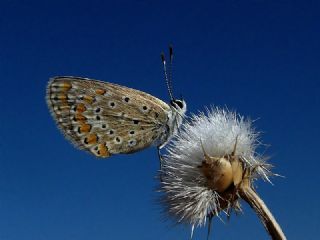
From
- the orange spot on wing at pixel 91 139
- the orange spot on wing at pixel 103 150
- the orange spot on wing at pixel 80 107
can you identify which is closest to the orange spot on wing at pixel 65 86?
the orange spot on wing at pixel 80 107

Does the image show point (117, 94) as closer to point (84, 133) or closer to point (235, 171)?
point (84, 133)

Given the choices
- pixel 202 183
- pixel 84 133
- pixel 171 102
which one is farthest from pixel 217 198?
pixel 84 133

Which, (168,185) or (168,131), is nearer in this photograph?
(168,185)

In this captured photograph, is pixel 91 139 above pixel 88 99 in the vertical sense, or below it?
below

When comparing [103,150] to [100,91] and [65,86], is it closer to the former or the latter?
[100,91]

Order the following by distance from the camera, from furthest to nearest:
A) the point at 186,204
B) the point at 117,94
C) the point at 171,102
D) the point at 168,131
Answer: the point at 117,94 → the point at 171,102 → the point at 168,131 → the point at 186,204

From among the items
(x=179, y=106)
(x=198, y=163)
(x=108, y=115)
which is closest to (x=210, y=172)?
(x=198, y=163)

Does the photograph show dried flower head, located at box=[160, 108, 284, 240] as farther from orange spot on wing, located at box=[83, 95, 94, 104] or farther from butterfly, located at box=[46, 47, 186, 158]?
orange spot on wing, located at box=[83, 95, 94, 104]

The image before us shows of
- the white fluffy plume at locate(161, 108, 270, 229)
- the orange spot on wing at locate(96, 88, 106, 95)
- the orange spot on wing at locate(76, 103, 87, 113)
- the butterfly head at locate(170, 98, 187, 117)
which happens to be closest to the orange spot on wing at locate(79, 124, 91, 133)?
the orange spot on wing at locate(76, 103, 87, 113)
